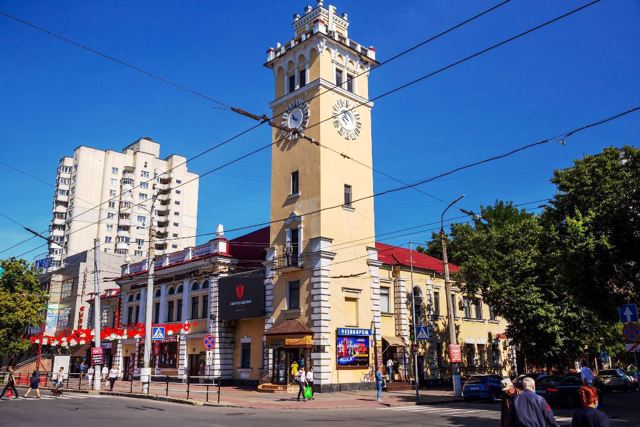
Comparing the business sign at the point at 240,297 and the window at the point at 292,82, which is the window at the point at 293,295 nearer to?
the business sign at the point at 240,297

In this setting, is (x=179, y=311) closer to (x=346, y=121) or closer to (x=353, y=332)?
(x=353, y=332)

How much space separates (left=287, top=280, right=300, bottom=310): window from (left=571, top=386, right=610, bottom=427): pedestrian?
2723cm

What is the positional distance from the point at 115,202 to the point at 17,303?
58.2 metres

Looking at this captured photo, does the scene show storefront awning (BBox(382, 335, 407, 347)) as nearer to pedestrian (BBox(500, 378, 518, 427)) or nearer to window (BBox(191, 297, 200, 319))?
window (BBox(191, 297, 200, 319))

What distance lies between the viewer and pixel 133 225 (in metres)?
98.2

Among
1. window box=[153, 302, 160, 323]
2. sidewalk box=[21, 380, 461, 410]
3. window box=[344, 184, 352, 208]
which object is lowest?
sidewalk box=[21, 380, 461, 410]

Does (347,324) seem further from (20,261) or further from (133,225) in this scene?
(133,225)

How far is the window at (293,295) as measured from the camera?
3441cm

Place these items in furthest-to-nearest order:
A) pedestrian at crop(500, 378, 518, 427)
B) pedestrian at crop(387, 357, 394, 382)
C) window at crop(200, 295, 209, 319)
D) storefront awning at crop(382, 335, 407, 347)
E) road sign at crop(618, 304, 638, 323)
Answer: window at crop(200, 295, 209, 319) < storefront awning at crop(382, 335, 407, 347) < pedestrian at crop(387, 357, 394, 382) < road sign at crop(618, 304, 638, 323) < pedestrian at crop(500, 378, 518, 427)

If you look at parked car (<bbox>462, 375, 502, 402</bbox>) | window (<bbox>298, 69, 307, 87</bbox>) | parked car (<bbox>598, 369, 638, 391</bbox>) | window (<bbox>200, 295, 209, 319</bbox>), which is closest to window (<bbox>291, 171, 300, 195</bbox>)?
window (<bbox>298, 69, 307, 87</bbox>)

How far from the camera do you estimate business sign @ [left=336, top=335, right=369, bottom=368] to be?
32.3 metres

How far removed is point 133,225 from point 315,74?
2779 inches

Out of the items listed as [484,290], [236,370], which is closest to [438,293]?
[484,290]

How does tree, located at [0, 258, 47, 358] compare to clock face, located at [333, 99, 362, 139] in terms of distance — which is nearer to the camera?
clock face, located at [333, 99, 362, 139]
